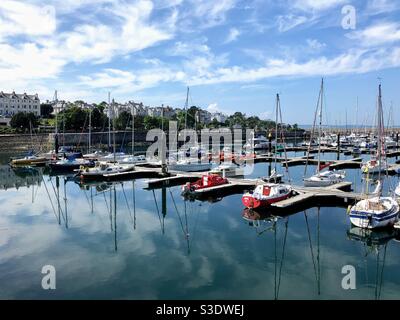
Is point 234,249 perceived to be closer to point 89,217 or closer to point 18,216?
point 89,217

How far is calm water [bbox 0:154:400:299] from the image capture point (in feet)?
55.5

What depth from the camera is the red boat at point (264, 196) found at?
97.7ft

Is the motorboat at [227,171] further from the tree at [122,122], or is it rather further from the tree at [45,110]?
the tree at [45,110]

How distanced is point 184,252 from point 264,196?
10618 millimetres

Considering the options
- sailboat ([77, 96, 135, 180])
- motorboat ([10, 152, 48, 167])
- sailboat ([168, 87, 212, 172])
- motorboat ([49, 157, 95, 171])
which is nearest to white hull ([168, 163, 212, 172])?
sailboat ([168, 87, 212, 172])

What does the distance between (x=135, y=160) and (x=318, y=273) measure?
1598 inches

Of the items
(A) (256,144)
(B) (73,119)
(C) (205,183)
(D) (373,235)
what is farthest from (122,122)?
(D) (373,235)

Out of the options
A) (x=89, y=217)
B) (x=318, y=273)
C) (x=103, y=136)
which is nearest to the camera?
(x=318, y=273)

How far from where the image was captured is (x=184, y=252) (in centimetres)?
2153

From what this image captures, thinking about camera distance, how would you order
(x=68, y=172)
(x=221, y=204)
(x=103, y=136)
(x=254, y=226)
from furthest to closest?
(x=103, y=136), (x=68, y=172), (x=221, y=204), (x=254, y=226)

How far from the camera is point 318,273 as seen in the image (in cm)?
1845

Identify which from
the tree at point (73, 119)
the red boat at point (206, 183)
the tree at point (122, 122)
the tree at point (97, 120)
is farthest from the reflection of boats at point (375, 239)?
the tree at point (122, 122)

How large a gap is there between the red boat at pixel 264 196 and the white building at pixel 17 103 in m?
129
